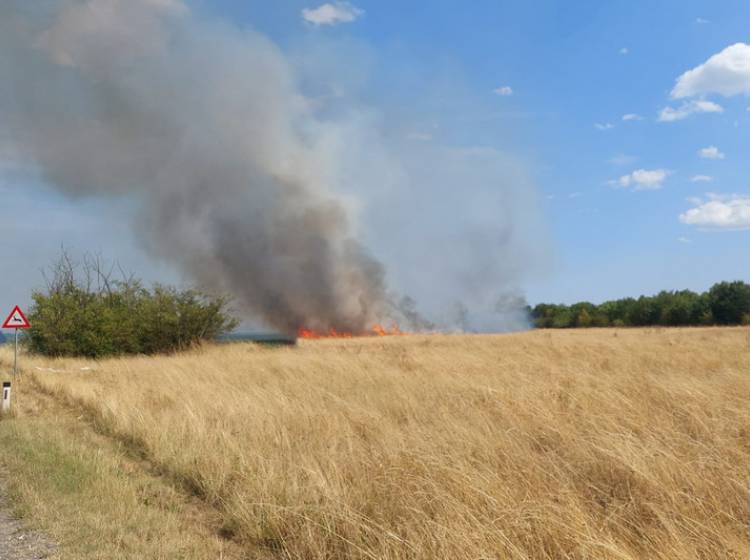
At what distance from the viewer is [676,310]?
71.2 m

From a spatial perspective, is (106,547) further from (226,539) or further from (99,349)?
(99,349)

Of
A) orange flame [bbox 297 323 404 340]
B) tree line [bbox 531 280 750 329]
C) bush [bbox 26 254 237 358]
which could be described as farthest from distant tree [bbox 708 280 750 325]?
bush [bbox 26 254 237 358]

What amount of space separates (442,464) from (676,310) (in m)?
76.3

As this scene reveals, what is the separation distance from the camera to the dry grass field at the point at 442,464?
395cm

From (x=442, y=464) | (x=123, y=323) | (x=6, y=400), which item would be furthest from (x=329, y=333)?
(x=442, y=464)

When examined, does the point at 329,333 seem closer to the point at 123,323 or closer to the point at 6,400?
the point at 123,323

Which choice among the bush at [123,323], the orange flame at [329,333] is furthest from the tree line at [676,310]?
the bush at [123,323]

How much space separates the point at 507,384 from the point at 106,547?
7365 millimetres

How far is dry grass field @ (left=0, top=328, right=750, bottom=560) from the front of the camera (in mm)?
3949

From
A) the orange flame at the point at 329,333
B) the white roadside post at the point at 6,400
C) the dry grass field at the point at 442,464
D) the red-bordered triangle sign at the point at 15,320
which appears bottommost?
the dry grass field at the point at 442,464

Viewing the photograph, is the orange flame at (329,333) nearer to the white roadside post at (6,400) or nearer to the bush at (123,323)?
the bush at (123,323)

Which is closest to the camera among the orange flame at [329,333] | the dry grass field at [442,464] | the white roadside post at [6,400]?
the dry grass field at [442,464]

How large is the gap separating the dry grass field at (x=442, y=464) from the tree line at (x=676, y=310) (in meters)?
62.7

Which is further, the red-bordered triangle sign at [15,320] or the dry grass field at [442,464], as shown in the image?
the red-bordered triangle sign at [15,320]
